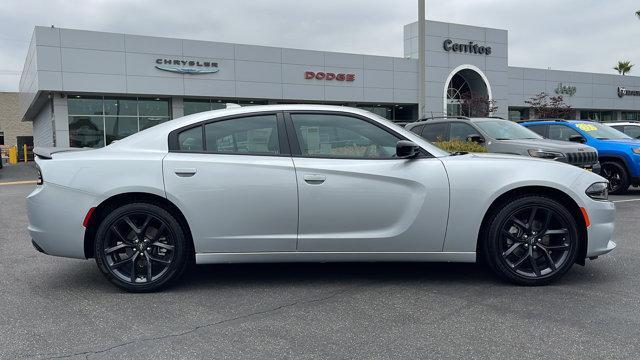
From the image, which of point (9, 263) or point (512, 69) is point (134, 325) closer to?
point (9, 263)

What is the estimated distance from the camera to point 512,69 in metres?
38.3

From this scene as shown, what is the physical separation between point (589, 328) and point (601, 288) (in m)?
1.06

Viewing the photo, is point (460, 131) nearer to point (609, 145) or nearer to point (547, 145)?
point (547, 145)

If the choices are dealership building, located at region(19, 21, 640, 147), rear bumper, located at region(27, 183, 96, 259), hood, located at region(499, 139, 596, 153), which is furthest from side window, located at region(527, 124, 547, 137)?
dealership building, located at region(19, 21, 640, 147)

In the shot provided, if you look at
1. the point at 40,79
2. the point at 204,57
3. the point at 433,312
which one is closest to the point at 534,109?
the point at 204,57

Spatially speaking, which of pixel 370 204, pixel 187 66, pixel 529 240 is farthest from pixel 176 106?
pixel 529 240

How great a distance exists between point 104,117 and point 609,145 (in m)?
22.4

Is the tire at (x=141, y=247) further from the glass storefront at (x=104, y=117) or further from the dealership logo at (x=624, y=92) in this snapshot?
the dealership logo at (x=624, y=92)

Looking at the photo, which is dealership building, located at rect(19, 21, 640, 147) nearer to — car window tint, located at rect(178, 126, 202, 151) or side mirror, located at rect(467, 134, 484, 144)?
side mirror, located at rect(467, 134, 484, 144)

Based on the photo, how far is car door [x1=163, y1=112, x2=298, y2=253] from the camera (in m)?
4.27

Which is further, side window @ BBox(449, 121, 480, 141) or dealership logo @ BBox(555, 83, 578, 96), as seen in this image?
dealership logo @ BBox(555, 83, 578, 96)

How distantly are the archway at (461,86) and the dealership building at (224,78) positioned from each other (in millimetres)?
72

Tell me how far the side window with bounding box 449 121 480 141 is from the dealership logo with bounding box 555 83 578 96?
34096mm

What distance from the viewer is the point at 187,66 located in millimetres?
26625
